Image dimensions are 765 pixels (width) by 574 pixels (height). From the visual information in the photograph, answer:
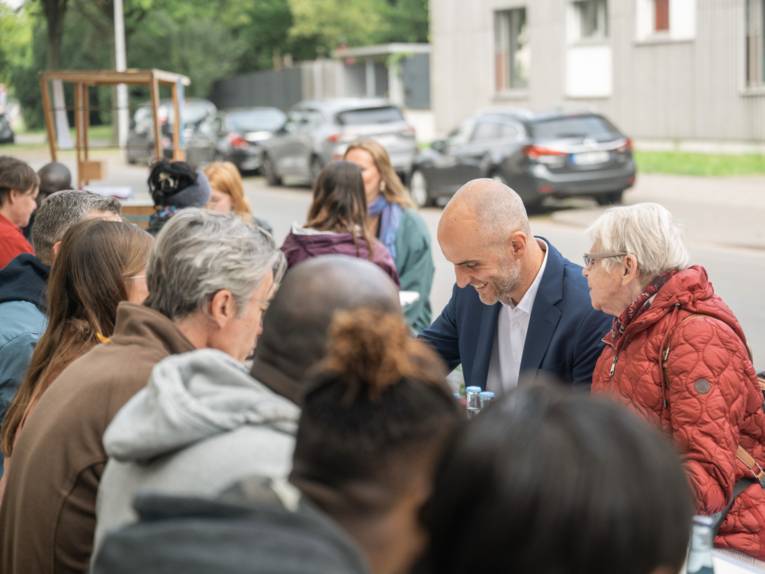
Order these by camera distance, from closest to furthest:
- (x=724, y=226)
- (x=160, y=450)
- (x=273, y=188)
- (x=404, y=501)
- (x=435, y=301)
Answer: (x=404, y=501) → (x=160, y=450) → (x=435, y=301) → (x=724, y=226) → (x=273, y=188)

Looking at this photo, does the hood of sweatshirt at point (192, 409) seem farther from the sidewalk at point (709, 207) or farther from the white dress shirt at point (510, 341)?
the sidewalk at point (709, 207)

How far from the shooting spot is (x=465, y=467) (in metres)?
1.58

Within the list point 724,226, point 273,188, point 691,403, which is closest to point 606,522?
point 691,403

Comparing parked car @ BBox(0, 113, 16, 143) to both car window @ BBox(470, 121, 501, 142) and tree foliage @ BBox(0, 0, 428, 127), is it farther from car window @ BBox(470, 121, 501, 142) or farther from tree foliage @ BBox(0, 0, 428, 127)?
car window @ BBox(470, 121, 501, 142)

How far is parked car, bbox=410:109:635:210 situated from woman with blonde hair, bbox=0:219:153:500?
1418cm

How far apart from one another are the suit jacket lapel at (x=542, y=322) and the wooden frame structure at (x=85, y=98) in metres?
7.15

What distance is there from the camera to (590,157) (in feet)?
59.0

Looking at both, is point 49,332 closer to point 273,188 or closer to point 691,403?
point 691,403

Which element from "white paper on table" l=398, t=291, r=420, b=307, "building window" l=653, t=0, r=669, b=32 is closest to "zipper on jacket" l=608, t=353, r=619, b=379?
"white paper on table" l=398, t=291, r=420, b=307

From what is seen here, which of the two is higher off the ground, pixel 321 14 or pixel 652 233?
pixel 321 14

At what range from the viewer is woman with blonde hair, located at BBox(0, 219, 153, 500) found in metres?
3.82

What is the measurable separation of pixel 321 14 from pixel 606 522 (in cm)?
5388

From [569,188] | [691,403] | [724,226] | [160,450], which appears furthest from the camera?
[569,188]

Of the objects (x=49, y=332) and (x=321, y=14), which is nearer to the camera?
(x=49, y=332)
